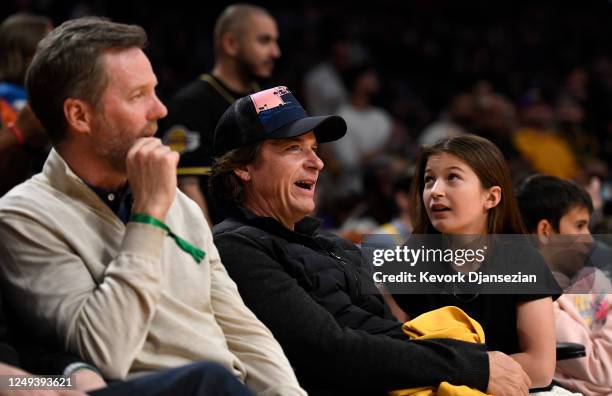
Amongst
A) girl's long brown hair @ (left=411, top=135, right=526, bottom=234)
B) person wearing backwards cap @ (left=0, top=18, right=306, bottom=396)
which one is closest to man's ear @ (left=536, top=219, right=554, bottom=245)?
girl's long brown hair @ (left=411, top=135, right=526, bottom=234)

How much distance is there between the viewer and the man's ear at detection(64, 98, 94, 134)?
2.46 m

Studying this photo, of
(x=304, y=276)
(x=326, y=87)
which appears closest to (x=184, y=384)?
(x=304, y=276)

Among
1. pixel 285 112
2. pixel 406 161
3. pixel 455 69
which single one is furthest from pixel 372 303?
pixel 455 69

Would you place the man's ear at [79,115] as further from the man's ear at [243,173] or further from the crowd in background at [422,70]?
the crowd in background at [422,70]

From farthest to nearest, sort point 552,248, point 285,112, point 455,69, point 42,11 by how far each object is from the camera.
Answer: point 455,69 < point 42,11 < point 552,248 < point 285,112

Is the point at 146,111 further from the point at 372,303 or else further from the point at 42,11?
the point at 42,11

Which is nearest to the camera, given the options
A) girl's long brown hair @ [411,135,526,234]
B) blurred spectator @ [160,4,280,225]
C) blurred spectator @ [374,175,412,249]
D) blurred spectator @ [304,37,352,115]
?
girl's long brown hair @ [411,135,526,234]

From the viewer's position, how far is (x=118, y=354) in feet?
7.32

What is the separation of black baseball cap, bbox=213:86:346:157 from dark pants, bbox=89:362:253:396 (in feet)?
3.59

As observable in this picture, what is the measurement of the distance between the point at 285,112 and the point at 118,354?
1121 millimetres

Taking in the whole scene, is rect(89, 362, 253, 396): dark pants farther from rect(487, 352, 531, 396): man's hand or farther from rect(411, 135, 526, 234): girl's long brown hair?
rect(411, 135, 526, 234): girl's long brown hair

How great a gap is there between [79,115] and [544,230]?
2.08 m

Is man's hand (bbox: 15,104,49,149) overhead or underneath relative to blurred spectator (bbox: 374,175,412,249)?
overhead

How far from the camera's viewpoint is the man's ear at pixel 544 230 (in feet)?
12.8
